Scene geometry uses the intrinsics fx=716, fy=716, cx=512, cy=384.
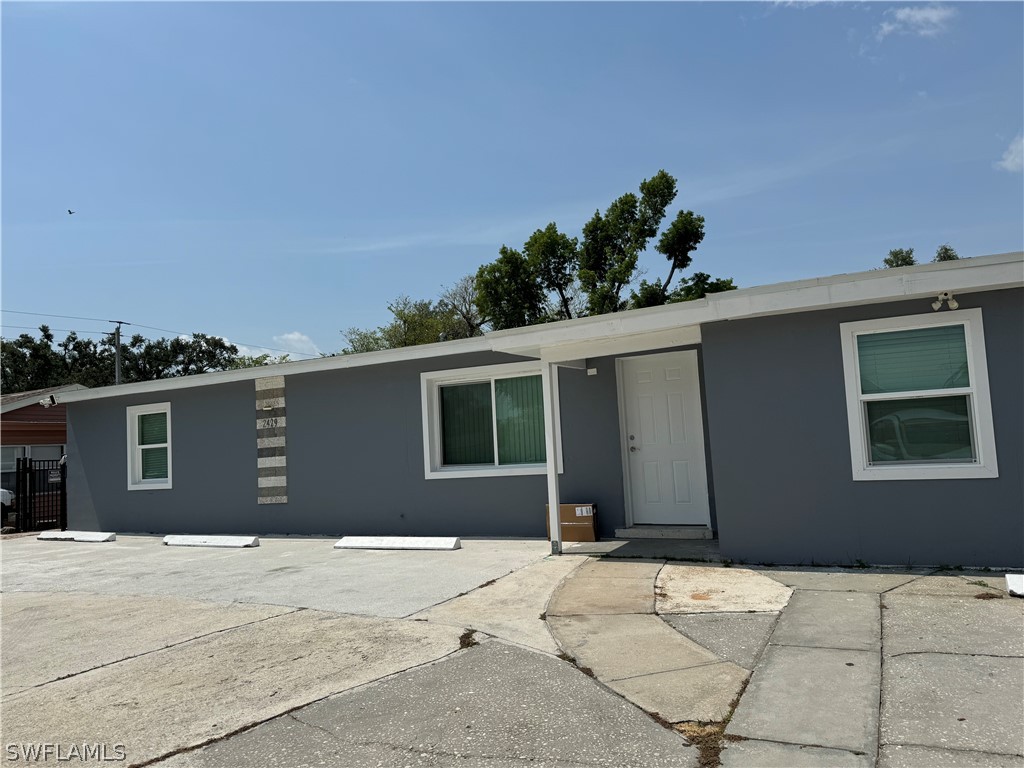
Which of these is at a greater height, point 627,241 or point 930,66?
point 627,241

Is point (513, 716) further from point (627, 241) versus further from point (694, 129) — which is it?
point (627, 241)

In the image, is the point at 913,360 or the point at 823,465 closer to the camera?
the point at 913,360

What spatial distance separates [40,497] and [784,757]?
17.2 metres

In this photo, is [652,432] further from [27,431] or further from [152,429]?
[27,431]

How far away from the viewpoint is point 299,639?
202 inches

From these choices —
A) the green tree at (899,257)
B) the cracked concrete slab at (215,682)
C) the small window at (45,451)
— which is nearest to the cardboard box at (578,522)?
the cracked concrete slab at (215,682)

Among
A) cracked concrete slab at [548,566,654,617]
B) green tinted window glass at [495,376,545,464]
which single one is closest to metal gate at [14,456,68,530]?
green tinted window glass at [495,376,545,464]

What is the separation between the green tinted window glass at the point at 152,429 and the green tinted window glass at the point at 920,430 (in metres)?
11.5

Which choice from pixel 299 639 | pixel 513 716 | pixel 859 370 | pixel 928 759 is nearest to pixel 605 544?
pixel 859 370

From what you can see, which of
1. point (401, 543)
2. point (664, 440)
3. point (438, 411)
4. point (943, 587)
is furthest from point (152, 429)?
point (943, 587)

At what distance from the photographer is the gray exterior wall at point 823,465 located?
5996 millimetres

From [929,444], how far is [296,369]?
8.54 metres

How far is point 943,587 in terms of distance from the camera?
17.9 ft

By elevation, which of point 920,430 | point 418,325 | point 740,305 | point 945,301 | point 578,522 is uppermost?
point 418,325
